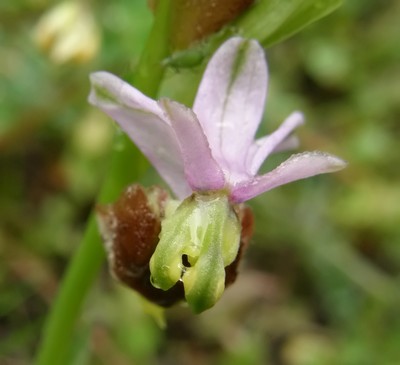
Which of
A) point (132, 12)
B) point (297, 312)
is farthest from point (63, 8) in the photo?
point (297, 312)

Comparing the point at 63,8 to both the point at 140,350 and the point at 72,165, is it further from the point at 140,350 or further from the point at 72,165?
the point at 140,350

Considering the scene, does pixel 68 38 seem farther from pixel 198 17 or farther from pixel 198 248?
pixel 198 248

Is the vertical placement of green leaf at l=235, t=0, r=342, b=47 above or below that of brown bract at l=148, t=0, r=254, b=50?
below

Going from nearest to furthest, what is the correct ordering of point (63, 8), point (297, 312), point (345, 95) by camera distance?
1. point (63, 8)
2. point (297, 312)
3. point (345, 95)

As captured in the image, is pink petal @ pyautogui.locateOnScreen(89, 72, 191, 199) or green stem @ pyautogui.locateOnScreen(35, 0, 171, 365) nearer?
pink petal @ pyautogui.locateOnScreen(89, 72, 191, 199)

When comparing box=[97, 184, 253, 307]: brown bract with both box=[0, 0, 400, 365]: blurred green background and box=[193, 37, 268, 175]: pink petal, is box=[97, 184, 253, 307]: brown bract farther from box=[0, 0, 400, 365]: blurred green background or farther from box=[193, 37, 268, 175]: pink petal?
box=[0, 0, 400, 365]: blurred green background

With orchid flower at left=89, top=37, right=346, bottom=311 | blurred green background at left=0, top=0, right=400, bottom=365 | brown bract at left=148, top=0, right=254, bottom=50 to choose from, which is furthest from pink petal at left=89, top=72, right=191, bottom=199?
blurred green background at left=0, top=0, right=400, bottom=365

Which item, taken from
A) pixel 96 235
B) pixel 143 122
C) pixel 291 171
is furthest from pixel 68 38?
pixel 291 171
